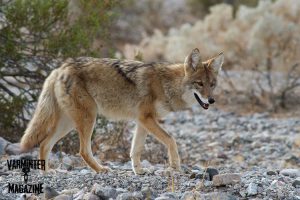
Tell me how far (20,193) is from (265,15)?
39.6 feet

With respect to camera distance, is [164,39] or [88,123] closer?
[88,123]

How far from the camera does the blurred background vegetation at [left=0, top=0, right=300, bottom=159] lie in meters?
10.2

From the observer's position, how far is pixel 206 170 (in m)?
7.11

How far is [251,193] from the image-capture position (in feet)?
20.8

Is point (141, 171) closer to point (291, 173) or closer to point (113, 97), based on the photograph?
point (113, 97)

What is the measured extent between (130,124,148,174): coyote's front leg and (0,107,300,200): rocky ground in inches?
4.3

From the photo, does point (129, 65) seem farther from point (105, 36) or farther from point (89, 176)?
point (105, 36)

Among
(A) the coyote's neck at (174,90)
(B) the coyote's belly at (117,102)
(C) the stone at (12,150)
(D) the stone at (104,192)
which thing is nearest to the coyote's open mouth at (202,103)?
(A) the coyote's neck at (174,90)

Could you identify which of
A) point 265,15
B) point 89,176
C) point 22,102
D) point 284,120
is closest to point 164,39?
point 265,15

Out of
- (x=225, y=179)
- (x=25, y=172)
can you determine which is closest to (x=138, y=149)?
(x=25, y=172)

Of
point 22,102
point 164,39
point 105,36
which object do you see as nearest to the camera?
point 22,102

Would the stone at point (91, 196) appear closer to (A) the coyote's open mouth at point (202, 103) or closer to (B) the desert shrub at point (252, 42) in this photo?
(A) the coyote's open mouth at point (202, 103)

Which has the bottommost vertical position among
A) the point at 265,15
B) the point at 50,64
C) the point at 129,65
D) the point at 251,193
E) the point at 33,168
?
the point at 251,193

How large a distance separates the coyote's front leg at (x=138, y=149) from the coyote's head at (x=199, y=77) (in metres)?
0.73
